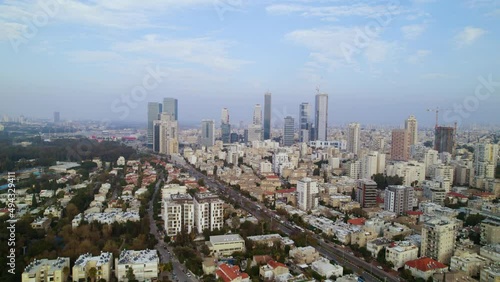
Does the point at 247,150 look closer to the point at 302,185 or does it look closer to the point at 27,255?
the point at 302,185

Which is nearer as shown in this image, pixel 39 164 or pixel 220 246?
pixel 220 246

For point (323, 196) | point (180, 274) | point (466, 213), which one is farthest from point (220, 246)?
point (466, 213)

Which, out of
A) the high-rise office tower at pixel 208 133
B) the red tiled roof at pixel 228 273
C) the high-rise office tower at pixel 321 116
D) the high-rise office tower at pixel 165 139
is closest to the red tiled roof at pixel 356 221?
the red tiled roof at pixel 228 273

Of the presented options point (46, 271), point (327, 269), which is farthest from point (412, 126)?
point (46, 271)

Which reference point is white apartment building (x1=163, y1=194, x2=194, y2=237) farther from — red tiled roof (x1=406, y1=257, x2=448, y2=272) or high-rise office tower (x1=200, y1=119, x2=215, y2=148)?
high-rise office tower (x1=200, y1=119, x2=215, y2=148)

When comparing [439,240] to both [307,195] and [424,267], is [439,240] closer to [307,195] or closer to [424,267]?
[424,267]

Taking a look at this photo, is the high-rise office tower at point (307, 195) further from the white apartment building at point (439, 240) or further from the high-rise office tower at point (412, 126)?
the high-rise office tower at point (412, 126)
